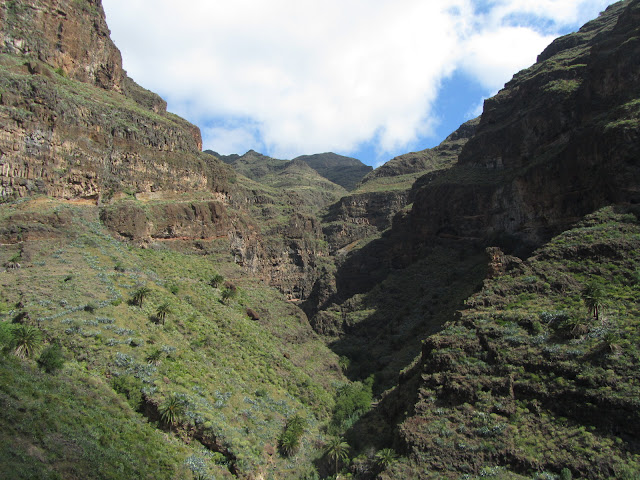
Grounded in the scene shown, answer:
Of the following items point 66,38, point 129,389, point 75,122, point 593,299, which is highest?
point 66,38

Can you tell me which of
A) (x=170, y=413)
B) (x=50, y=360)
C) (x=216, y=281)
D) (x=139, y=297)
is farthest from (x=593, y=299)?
(x=216, y=281)

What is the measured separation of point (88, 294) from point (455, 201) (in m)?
70.1

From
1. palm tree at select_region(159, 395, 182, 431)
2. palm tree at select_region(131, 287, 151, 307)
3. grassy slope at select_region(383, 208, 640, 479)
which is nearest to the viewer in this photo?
grassy slope at select_region(383, 208, 640, 479)

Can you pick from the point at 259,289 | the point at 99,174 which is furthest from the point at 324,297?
the point at 99,174

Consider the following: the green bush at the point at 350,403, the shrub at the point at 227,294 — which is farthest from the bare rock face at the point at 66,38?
the green bush at the point at 350,403

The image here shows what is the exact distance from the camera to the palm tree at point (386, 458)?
3117 cm

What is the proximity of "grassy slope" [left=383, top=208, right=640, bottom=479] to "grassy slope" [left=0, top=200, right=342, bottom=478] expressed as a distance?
16.0 meters

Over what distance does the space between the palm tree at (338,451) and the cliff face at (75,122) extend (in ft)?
148

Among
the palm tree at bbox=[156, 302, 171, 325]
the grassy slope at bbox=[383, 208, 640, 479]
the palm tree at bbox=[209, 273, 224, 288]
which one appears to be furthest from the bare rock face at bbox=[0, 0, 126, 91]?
the grassy slope at bbox=[383, 208, 640, 479]

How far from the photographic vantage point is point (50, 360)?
102 ft

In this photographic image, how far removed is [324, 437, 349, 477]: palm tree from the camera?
132 ft

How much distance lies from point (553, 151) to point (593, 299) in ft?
124

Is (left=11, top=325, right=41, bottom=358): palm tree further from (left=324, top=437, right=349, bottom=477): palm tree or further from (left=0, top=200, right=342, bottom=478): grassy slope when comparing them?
(left=324, top=437, right=349, bottom=477): palm tree

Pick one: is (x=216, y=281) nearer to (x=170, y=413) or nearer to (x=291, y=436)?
(x=291, y=436)
